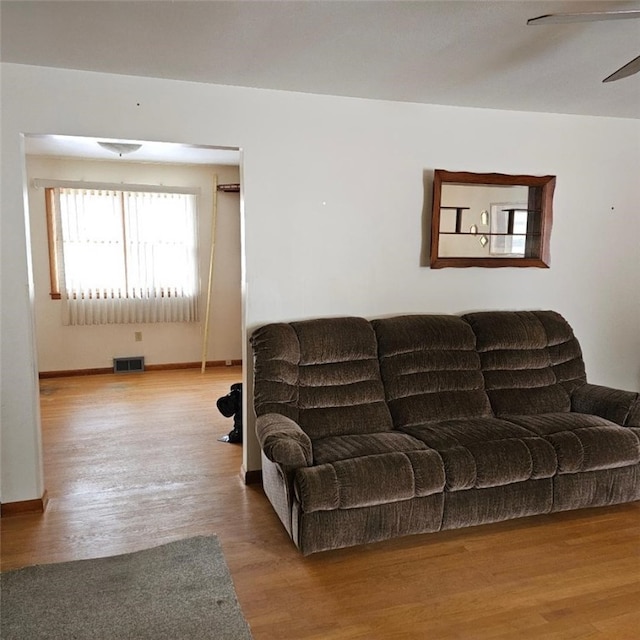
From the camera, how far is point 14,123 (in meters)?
2.63

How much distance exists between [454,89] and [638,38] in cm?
98

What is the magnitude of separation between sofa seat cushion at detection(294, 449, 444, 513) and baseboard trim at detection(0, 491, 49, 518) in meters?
1.54

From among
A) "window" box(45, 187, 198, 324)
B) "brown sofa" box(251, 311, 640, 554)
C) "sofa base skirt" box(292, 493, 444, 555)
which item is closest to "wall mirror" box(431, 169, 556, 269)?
"brown sofa" box(251, 311, 640, 554)

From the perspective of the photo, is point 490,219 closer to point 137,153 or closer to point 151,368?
point 137,153

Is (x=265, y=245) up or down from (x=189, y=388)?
up

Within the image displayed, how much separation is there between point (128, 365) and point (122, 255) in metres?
1.28

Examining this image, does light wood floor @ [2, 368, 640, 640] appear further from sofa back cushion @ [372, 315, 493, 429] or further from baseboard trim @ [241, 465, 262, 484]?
sofa back cushion @ [372, 315, 493, 429]

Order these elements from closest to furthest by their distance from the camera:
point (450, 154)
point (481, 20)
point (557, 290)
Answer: point (481, 20) < point (450, 154) < point (557, 290)

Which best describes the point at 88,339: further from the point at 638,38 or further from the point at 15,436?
the point at 638,38

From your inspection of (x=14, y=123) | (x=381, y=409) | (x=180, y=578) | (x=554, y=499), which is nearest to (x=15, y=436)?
(x=180, y=578)

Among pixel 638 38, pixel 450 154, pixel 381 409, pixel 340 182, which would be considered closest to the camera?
pixel 638 38

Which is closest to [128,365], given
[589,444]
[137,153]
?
[137,153]

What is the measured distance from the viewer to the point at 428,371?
3.13 metres

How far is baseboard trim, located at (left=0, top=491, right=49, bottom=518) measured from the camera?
2.78m
